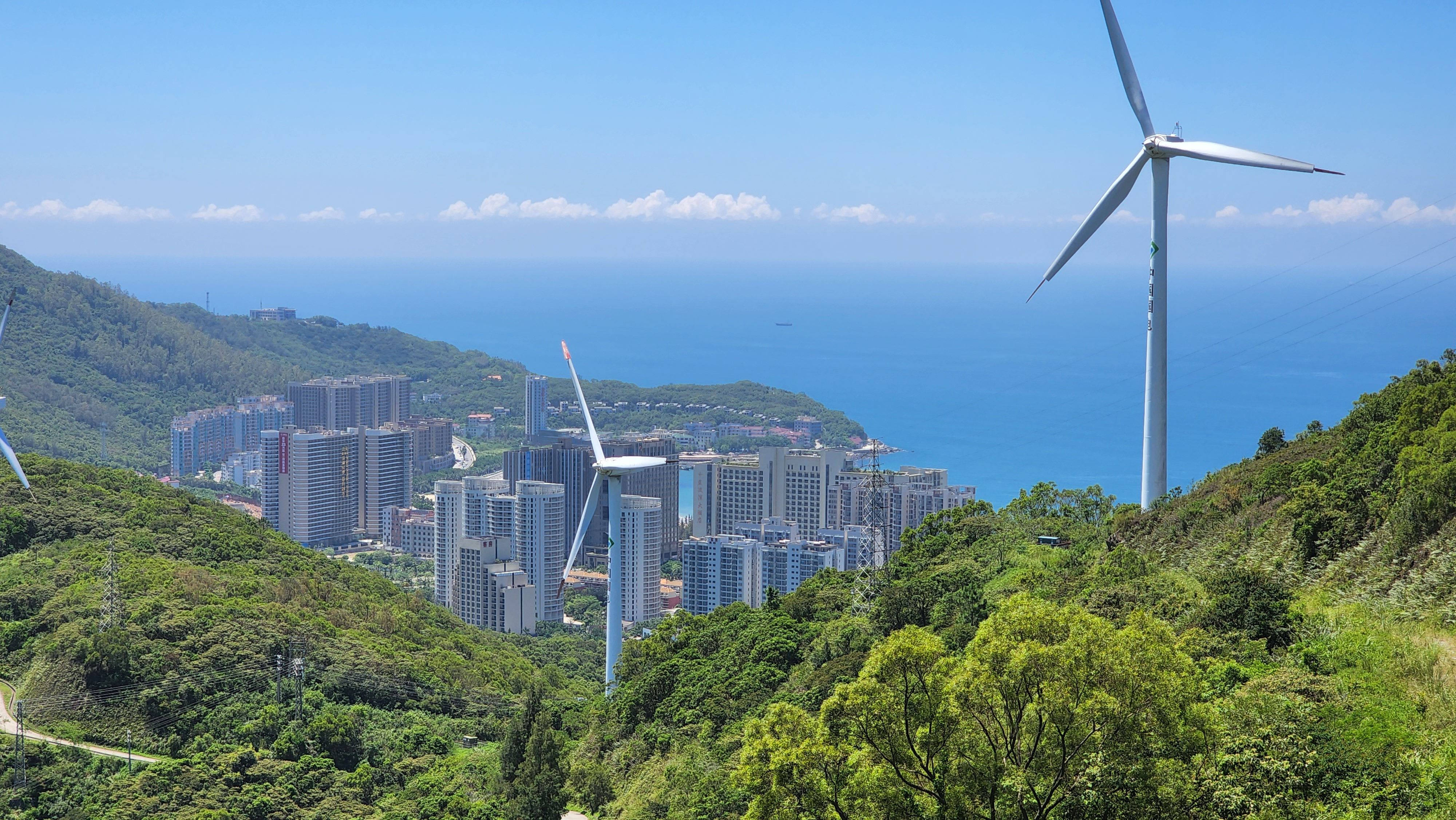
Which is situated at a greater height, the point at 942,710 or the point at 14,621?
the point at 942,710

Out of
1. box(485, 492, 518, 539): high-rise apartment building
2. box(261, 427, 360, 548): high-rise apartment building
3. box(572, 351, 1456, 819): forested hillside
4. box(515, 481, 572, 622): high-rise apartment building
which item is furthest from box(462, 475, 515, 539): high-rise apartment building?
box(572, 351, 1456, 819): forested hillside

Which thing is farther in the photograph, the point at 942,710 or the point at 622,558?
the point at 622,558

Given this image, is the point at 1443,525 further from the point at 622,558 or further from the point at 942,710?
the point at 622,558

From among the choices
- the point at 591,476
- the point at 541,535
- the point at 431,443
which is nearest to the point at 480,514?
the point at 541,535

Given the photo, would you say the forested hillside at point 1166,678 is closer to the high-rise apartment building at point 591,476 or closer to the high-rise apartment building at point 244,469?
the high-rise apartment building at point 591,476

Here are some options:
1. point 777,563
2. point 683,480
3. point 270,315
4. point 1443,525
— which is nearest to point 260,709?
point 1443,525
